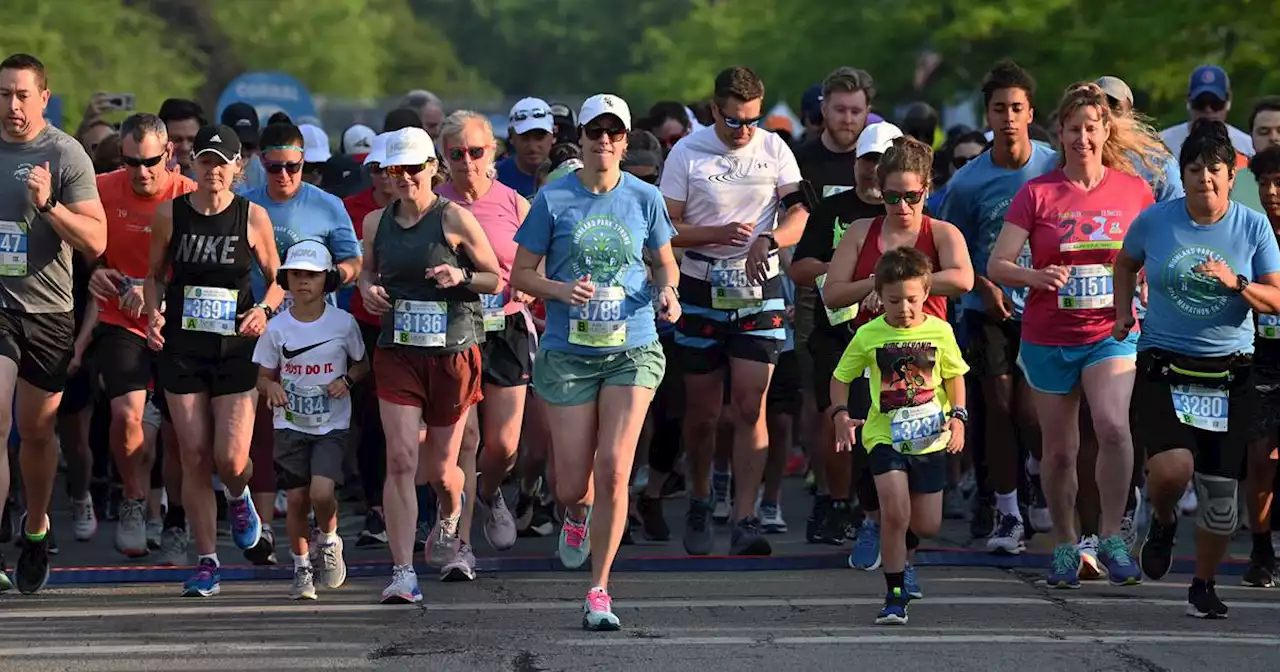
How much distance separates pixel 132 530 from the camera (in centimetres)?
1297

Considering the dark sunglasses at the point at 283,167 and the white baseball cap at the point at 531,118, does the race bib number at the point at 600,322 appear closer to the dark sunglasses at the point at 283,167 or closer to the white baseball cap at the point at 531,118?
the dark sunglasses at the point at 283,167

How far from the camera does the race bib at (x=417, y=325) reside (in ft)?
37.0

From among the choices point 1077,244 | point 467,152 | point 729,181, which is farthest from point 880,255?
point 467,152

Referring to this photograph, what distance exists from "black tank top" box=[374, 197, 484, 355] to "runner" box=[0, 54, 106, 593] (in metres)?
1.30

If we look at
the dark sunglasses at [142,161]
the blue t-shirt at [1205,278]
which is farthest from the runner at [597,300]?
the dark sunglasses at [142,161]

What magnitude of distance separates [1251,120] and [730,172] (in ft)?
11.5

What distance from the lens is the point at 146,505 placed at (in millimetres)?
13375

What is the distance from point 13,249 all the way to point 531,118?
3590 millimetres

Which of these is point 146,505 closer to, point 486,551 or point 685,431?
point 486,551

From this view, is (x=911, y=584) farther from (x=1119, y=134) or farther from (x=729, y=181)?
(x=729, y=181)

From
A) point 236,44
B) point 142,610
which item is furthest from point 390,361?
point 236,44

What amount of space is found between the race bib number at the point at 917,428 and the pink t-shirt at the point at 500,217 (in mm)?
2739

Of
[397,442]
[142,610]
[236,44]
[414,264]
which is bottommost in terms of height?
[142,610]

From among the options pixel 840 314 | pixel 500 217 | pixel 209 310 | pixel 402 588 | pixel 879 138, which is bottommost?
pixel 402 588
